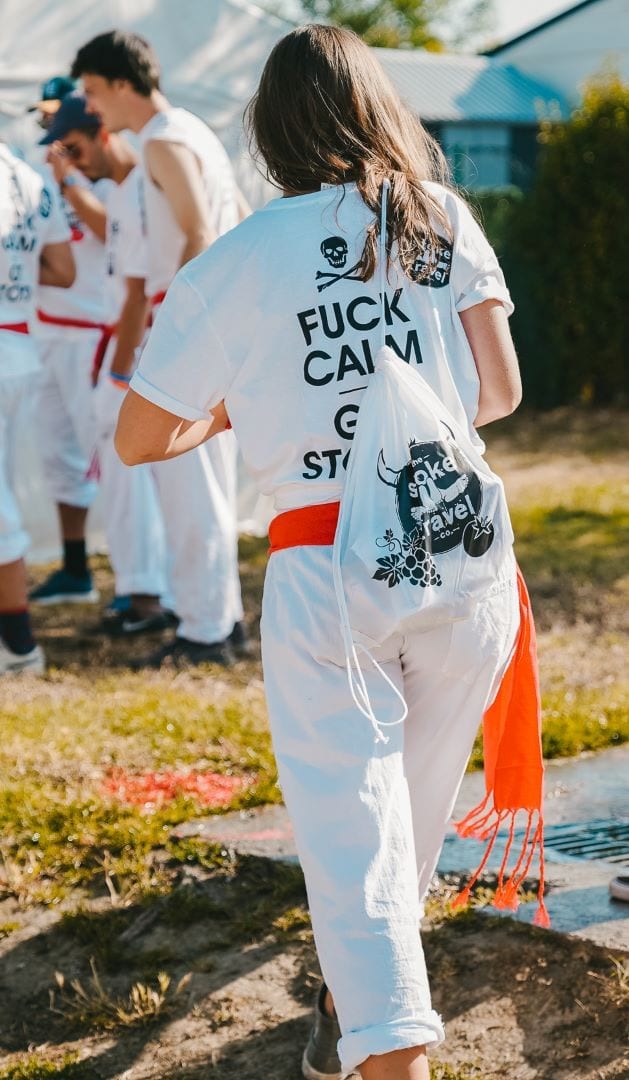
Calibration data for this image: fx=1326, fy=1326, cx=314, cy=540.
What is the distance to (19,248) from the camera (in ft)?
16.0

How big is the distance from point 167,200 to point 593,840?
2.67m

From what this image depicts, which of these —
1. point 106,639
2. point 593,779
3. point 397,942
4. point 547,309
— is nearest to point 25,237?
point 106,639

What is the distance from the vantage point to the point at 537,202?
40.4 ft

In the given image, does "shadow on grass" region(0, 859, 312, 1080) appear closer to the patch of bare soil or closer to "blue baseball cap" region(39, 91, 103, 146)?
the patch of bare soil

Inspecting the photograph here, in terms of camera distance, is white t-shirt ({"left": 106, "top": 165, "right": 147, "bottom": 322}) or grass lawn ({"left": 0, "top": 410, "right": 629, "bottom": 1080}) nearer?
grass lawn ({"left": 0, "top": 410, "right": 629, "bottom": 1080})

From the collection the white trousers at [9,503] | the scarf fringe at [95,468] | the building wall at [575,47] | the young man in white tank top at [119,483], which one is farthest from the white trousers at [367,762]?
the building wall at [575,47]

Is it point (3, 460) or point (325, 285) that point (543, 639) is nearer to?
point (3, 460)

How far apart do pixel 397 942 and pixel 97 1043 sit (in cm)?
105

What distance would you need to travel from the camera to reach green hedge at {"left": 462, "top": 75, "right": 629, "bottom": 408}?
11992mm

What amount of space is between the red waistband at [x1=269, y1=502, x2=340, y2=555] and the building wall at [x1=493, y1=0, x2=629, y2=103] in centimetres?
2561

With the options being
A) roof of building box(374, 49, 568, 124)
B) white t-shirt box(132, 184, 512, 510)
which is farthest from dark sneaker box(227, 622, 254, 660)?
roof of building box(374, 49, 568, 124)

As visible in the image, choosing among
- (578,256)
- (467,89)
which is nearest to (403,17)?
(467,89)

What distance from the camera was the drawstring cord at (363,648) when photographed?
194 centimetres

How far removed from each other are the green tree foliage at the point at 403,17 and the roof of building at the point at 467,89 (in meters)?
27.4
